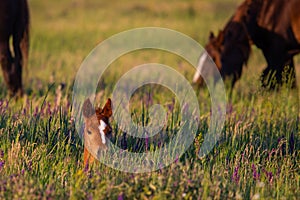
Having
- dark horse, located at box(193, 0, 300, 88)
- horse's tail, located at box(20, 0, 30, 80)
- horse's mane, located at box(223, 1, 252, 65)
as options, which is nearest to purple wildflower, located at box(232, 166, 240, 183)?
dark horse, located at box(193, 0, 300, 88)

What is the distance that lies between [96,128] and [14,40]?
432 centimetres

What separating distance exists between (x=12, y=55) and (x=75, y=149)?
12.0 feet

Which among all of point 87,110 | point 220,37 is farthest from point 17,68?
point 87,110

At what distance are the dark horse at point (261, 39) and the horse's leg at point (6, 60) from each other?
2.82 m

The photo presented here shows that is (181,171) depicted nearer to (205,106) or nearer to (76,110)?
(76,110)

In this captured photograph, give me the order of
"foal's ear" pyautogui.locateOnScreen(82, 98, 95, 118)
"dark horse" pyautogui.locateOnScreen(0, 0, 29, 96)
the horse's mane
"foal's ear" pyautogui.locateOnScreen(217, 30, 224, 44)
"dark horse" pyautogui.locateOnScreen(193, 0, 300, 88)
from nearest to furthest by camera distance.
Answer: "foal's ear" pyautogui.locateOnScreen(82, 98, 95, 118)
"dark horse" pyautogui.locateOnScreen(0, 0, 29, 96)
"dark horse" pyautogui.locateOnScreen(193, 0, 300, 88)
the horse's mane
"foal's ear" pyautogui.locateOnScreen(217, 30, 224, 44)

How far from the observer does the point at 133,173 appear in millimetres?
3596

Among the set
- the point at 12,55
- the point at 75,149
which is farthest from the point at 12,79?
the point at 75,149

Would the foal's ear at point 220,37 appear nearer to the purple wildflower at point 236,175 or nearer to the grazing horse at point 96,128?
the purple wildflower at point 236,175

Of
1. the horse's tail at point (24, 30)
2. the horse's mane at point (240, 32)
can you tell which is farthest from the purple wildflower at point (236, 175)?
the horse's mane at point (240, 32)

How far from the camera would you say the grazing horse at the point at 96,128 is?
11.5 ft

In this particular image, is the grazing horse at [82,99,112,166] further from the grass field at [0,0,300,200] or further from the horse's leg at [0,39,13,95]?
the horse's leg at [0,39,13,95]

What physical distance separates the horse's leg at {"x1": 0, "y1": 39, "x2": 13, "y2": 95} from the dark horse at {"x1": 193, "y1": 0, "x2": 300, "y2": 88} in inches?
111

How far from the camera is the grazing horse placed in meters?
3.51
